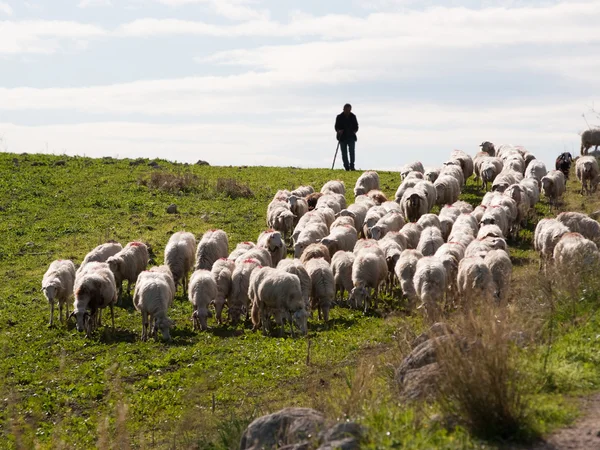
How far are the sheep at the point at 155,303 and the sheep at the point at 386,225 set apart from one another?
247 inches

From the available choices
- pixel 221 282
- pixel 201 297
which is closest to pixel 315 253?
pixel 221 282

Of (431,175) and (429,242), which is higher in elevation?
(431,175)

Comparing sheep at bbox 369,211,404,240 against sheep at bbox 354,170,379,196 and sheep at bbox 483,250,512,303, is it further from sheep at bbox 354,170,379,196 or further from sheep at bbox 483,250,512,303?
sheep at bbox 354,170,379,196

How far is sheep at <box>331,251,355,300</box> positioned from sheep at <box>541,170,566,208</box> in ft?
31.7

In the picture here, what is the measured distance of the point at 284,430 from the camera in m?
7.95

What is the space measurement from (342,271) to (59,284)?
19.5 ft

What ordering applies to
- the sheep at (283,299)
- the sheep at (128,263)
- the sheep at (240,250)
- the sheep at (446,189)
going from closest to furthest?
the sheep at (283,299) → the sheep at (128,263) → the sheep at (240,250) → the sheep at (446,189)

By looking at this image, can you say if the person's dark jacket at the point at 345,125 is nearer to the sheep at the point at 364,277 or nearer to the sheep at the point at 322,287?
the sheep at the point at 364,277

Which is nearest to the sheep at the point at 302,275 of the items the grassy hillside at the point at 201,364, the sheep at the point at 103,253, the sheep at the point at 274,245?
the grassy hillside at the point at 201,364

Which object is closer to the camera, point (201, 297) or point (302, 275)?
point (201, 297)

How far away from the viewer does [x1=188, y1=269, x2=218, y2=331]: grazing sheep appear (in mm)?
16438

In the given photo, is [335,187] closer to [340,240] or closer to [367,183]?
[367,183]

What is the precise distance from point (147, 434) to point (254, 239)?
12451 mm

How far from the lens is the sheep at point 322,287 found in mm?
16844
